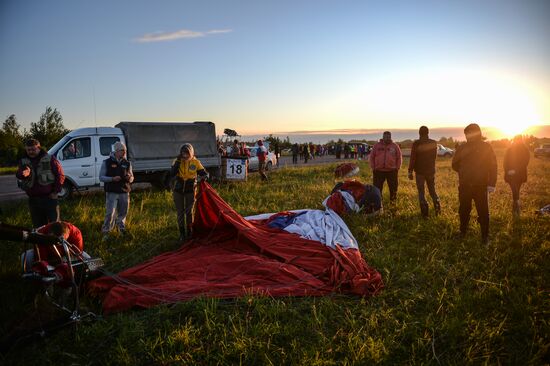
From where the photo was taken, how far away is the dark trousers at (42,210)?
584cm

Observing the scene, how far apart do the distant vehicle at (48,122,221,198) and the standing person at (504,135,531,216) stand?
32.4 ft

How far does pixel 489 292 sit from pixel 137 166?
1101cm

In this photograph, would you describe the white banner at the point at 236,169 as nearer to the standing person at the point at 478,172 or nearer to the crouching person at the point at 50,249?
the standing person at the point at 478,172

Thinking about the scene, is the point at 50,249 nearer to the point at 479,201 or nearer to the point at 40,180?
the point at 40,180

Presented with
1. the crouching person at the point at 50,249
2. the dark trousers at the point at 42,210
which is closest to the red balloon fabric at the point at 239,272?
the crouching person at the point at 50,249

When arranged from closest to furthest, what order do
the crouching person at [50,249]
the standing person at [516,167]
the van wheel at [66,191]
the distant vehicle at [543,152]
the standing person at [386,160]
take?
the crouching person at [50,249]
the standing person at [516,167]
the standing person at [386,160]
the van wheel at [66,191]
the distant vehicle at [543,152]

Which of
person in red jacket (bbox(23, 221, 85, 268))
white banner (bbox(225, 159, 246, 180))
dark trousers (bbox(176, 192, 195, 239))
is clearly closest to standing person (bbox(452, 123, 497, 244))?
dark trousers (bbox(176, 192, 195, 239))

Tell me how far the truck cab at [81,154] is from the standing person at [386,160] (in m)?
8.56

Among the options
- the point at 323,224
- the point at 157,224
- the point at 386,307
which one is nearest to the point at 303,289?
the point at 386,307

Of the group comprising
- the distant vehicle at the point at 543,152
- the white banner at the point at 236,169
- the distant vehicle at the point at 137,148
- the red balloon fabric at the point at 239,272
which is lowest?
the red balloon fabric at the point at 239,272

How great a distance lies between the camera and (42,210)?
19.4ft

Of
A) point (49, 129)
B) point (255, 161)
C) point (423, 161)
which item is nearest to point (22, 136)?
point (49, 129)

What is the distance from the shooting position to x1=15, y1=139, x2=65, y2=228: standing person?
18.6ft

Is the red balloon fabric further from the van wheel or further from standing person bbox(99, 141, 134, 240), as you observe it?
the van wheel
